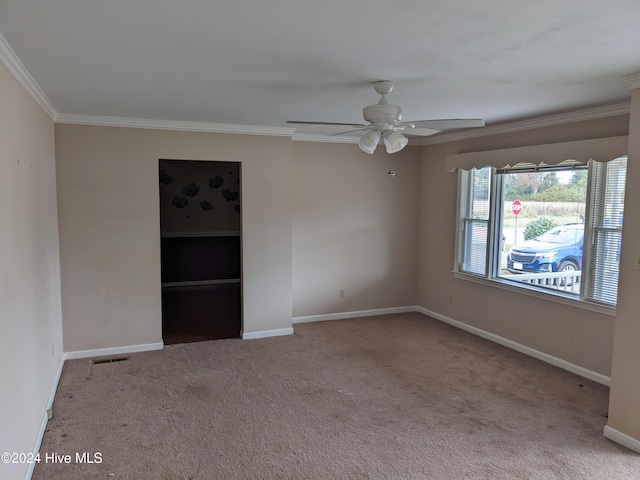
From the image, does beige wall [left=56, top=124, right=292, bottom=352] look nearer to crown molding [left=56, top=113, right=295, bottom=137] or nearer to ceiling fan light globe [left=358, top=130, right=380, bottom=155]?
crown molding [left=56, top=113, right=295, bottom=137]

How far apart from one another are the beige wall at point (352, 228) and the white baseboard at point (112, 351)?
1.75 metres

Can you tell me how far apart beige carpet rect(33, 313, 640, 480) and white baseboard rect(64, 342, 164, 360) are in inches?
5.3

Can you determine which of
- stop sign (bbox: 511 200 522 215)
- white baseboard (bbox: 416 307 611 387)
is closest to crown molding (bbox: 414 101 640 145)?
stop sign (bbox: 511 200 522 215)

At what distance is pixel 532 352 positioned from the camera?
455 centimetres

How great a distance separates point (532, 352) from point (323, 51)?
3731 millimetres

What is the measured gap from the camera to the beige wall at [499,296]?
396 centimetres

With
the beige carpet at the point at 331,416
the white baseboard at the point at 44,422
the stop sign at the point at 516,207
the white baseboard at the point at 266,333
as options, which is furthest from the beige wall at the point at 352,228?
the white baseboard at the point at 44,422

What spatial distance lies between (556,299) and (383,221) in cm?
238

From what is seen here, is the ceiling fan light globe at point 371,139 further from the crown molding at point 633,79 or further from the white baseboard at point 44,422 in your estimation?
the white baseboard at point 44,422

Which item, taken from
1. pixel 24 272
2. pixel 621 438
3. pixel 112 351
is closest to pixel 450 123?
pixel 621 438

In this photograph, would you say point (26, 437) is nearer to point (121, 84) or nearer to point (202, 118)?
point (121, 84)

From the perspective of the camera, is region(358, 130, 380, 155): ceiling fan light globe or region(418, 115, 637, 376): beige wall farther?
region(418, 115, 637, 376): beige wall

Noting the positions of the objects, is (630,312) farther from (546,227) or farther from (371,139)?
(371,139)

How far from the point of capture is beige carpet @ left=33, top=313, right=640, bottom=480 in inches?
106
